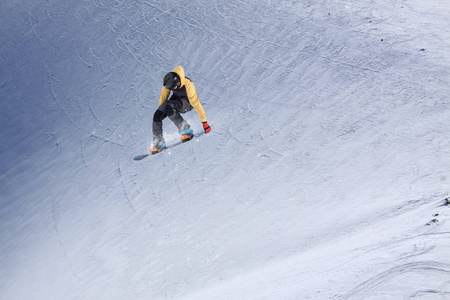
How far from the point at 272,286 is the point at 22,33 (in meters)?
8.58

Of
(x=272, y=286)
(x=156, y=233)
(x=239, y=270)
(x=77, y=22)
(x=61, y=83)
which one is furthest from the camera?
(x=77, y=22)

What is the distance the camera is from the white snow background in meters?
4.73

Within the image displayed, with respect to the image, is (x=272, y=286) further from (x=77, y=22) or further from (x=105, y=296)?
(x=77, y=22)

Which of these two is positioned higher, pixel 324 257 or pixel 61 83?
pixel 61 83

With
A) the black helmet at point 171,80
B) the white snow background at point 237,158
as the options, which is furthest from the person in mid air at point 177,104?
the white snow background at point 237,158

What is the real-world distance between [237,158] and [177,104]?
123cm

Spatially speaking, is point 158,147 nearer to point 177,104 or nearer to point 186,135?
point 186,135

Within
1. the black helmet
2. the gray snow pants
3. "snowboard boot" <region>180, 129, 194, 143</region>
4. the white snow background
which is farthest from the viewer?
"snowboard boot" <region>180, 129, 194, 143</region>

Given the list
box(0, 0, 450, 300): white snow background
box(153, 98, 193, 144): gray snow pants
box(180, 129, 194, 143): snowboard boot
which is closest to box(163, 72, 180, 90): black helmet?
box(153, 98, 193, 144): gray snow pants

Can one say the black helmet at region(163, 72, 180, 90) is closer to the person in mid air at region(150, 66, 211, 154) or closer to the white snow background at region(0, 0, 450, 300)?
the person in mid air at region(150, 66, 211, 154)

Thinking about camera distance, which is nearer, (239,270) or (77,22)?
(239,270)

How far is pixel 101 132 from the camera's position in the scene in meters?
7.08

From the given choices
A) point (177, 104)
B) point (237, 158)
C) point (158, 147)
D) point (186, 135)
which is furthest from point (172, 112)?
point (237, 158)

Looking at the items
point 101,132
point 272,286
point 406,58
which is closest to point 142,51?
point 101,132
